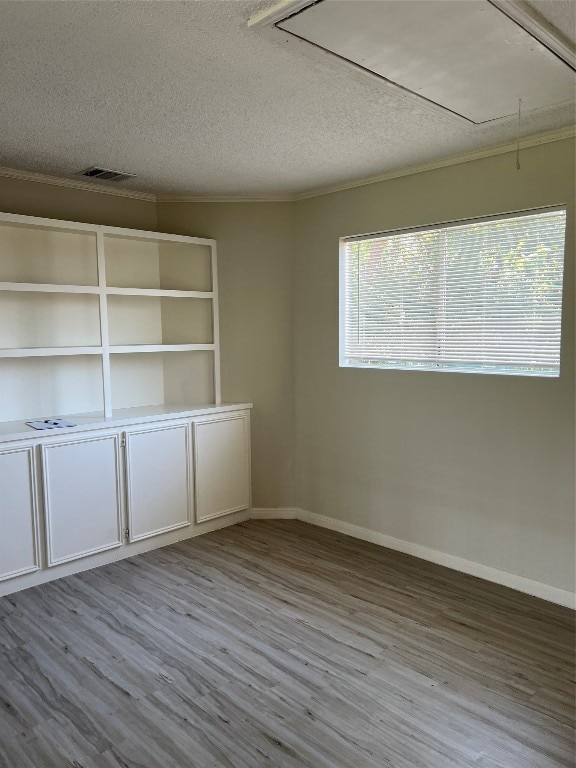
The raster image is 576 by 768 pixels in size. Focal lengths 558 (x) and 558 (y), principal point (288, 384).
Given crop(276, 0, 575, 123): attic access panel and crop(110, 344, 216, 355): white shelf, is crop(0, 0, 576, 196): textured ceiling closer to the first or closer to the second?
crop(276, 0, 575, 123): attic access panel

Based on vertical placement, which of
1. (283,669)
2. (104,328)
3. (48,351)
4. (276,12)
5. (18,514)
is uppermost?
(276,12)

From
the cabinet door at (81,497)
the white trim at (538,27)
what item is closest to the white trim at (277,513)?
the cabinet door at (81,497)

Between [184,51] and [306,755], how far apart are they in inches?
104

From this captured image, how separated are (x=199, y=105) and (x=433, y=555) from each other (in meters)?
3.02

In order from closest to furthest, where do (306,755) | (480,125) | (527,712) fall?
(306,755)
(527,712)
(480,125)

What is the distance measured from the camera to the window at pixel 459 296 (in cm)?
313

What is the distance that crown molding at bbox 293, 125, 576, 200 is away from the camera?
2.98 m

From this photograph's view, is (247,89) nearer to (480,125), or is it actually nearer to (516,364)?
(480,125)

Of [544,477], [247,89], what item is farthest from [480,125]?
[544,477]

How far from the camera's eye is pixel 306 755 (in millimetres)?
2033

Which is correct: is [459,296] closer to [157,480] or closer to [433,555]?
[433,555]

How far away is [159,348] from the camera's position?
13.5ft

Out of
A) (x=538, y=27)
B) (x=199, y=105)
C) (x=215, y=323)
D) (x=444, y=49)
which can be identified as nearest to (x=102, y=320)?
(x=215, y=323)

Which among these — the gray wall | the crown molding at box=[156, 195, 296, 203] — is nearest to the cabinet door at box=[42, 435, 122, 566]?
the gray wall
